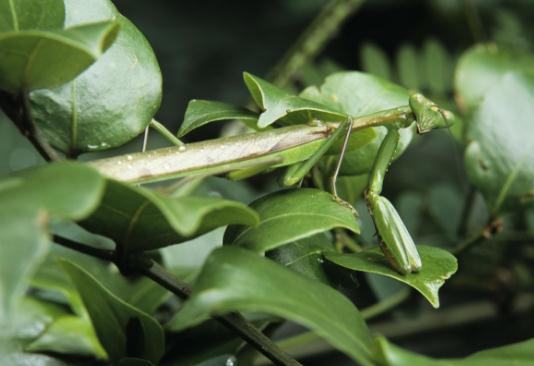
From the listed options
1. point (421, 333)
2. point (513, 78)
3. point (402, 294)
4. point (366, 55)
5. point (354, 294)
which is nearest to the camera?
point (513, 78)

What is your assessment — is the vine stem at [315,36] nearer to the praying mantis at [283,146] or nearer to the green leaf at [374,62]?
the green leaf at [374,62]

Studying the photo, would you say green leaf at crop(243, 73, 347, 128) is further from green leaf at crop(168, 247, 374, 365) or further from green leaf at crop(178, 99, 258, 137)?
green leaf at crop(168, 247, 374, 365)

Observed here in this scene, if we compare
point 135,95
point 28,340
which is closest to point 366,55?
point 135,95

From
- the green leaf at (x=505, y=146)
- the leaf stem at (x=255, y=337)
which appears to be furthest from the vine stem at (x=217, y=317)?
the green leaf at (x=505, y=146)

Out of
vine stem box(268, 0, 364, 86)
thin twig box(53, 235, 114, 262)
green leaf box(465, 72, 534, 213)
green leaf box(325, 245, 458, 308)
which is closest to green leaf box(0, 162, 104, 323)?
thin twig box(53, 235, 114, 262)

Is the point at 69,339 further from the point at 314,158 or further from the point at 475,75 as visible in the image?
the point at 475,75

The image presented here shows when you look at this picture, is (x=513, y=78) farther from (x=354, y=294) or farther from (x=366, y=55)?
(x=366, y=55)

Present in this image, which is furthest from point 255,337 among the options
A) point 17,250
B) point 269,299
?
point 17,250
